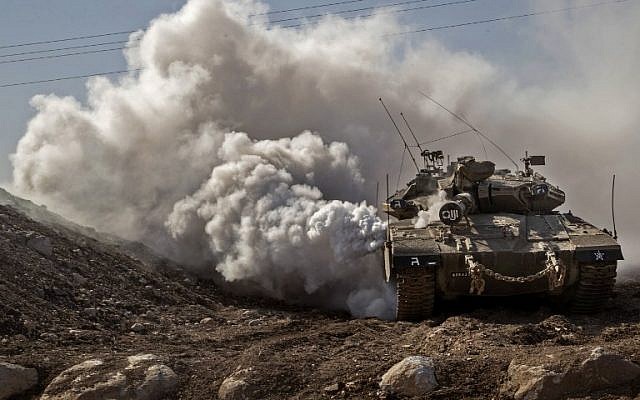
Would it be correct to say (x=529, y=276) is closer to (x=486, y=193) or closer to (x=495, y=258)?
(x=495, y=258)

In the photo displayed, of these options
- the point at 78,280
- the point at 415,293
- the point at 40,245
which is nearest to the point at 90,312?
the point at 78,280

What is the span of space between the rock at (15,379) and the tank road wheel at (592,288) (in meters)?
7.71

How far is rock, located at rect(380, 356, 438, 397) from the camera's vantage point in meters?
7.71

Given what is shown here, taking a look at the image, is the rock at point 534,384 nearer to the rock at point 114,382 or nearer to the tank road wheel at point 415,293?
the rock at point 114,382

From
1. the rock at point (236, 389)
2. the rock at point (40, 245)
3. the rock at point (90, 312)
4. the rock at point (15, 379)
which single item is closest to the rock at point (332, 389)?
the rock at point (236, 389)

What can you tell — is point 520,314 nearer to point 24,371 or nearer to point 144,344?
point 144,344

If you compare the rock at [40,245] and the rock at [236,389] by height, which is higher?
the rock at [40,245]

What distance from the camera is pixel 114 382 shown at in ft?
26.9

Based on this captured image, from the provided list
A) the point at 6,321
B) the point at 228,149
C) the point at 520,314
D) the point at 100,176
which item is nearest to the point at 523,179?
the point at 520,314

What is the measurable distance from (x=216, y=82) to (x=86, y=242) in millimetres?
7056

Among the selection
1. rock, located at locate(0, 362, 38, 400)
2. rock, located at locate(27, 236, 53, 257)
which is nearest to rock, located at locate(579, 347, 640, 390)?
rock, located at locate(0, 362, 38, 400)

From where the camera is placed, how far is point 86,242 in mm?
15883

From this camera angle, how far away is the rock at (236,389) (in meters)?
7.88

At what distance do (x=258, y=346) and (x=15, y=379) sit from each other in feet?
9.04
